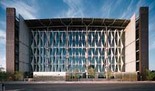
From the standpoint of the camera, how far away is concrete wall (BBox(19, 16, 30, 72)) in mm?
71875

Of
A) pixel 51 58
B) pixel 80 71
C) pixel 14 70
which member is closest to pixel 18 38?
pixel 14 70

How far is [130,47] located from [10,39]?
38453 mm

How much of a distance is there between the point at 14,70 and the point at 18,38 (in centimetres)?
1053

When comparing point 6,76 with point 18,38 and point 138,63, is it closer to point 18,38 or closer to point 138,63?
point 18,38

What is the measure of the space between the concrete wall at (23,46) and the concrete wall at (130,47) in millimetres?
35359

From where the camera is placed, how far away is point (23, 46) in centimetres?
7575

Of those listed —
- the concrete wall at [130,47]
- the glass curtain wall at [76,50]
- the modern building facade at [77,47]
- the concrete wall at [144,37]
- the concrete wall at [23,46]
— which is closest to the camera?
the concrete wall at [144,37]

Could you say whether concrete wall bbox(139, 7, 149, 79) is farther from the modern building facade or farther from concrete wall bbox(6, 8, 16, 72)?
concrete wall bbox(6, 8, 16, 72)

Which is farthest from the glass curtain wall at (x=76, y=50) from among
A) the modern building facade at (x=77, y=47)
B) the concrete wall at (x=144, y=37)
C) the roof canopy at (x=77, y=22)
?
the concrete wall at (x=144, y=37)

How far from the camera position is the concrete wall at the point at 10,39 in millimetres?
Result: 67812

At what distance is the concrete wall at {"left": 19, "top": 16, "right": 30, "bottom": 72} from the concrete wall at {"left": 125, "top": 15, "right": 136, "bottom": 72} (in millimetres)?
35359

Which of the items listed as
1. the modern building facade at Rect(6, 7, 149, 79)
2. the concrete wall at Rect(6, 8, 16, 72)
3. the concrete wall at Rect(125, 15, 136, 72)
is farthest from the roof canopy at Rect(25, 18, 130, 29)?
the concrete wall at Rect(6, 8, 16, 72)

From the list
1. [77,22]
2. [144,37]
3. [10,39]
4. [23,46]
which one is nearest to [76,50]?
[77,22]

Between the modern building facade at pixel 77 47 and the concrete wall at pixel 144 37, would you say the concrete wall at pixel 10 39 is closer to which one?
the modern building facade at pixel 77 47
